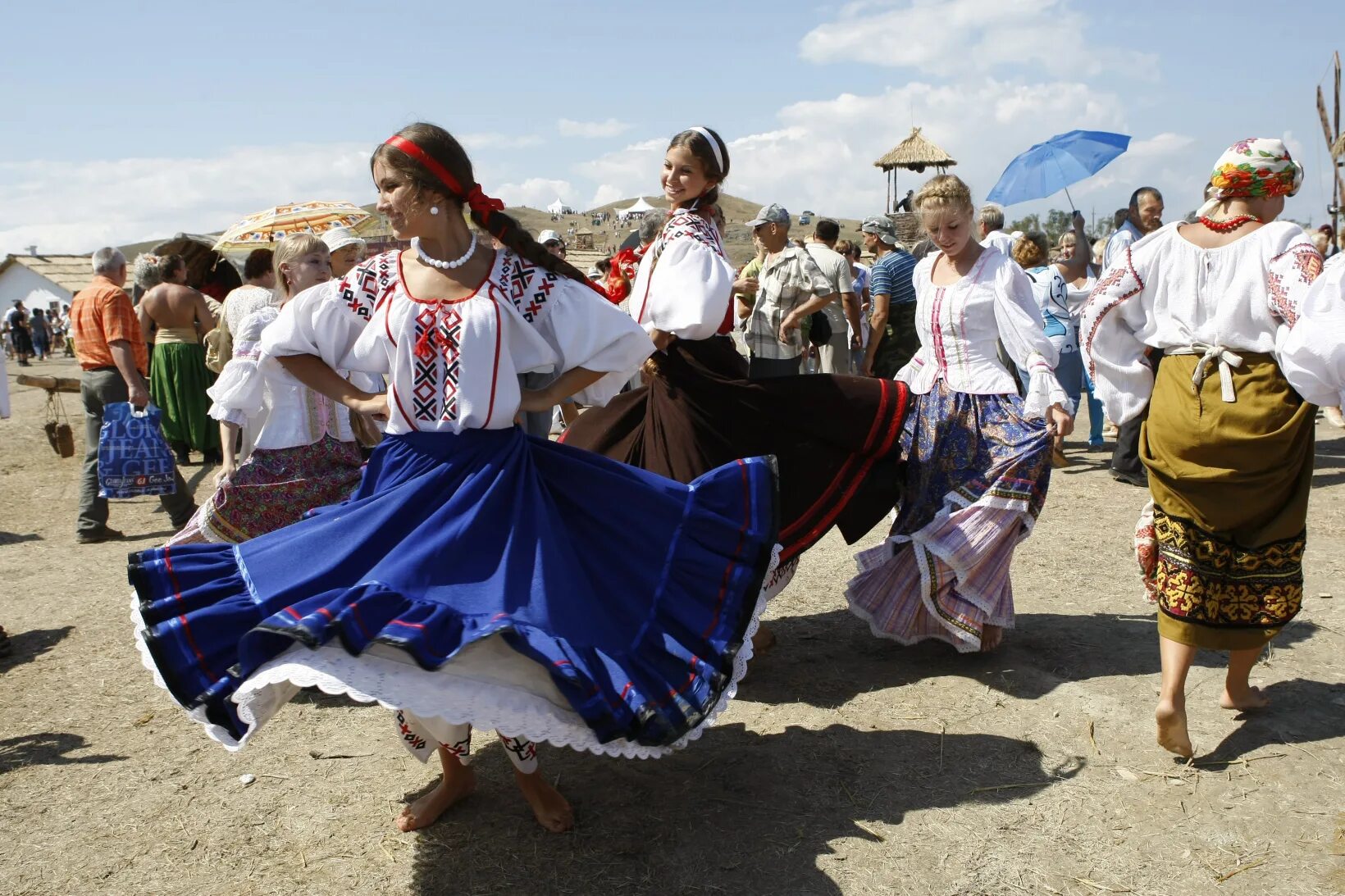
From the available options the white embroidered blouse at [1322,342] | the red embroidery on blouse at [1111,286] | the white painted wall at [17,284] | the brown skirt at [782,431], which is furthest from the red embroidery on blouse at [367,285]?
the white painted wall at [17,284]

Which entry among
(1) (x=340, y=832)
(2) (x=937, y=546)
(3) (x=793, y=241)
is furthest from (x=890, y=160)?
(1) (x=340, y=832)

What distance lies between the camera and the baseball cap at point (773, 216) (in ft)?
26.2

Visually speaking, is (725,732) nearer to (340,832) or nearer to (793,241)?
(340,832)

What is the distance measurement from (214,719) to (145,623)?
302 millimetres

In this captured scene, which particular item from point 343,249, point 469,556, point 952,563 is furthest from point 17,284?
point 469,556

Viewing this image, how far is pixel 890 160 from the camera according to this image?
2330 cm

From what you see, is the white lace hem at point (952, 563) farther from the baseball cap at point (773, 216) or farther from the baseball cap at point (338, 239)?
the baseball cap at point (773, 216)

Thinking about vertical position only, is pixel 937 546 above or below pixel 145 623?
below

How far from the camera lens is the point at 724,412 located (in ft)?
14.1

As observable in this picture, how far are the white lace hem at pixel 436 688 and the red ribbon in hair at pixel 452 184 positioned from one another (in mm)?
1364

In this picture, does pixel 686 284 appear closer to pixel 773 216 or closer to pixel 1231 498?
pixel 1231 498

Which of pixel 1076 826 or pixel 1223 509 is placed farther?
pixel 1223 509

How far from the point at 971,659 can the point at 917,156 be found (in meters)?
20.1

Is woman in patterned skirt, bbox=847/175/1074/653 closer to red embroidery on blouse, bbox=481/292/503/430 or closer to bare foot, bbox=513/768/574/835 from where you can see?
bare foot, bbox=513/768/574/835
